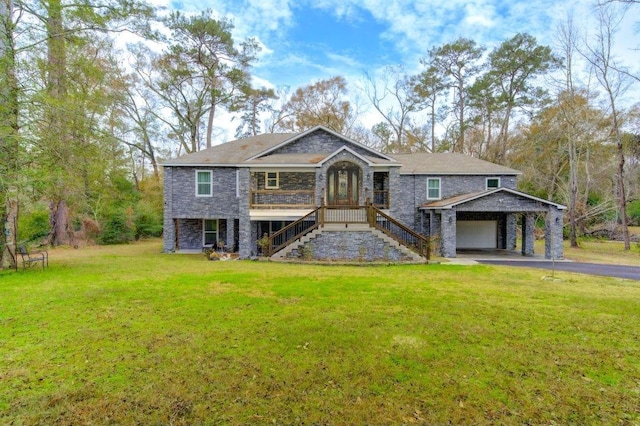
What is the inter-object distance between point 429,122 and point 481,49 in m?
7.75

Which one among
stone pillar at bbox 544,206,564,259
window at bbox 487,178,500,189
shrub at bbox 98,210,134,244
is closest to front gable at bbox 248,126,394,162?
window at bbox 487,178,500,189

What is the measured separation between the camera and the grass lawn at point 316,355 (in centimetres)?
319

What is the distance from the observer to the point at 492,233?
18.5m

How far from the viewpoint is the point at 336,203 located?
52.7 feet

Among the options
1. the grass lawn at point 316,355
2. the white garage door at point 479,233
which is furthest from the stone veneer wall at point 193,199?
the white garage door at point 479,233

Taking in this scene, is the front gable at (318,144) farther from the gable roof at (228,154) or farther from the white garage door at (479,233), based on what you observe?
the white garage door at (479,233)

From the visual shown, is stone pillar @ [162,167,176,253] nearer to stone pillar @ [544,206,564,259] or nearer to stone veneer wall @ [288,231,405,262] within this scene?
stone veneer wall @ [288,231,405,262]

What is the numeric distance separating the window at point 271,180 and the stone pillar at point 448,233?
8999 mm

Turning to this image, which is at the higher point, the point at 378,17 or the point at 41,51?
the point at 378,17

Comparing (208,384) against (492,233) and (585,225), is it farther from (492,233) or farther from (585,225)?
(585,225)

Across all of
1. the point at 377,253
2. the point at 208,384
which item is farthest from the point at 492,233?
the point at 208,384

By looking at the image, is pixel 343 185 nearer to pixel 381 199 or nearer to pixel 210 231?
pixel 381 199

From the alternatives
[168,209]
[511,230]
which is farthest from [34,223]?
[511,230]

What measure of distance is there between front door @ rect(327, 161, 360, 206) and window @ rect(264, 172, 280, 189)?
116 inches
